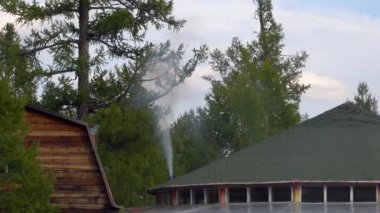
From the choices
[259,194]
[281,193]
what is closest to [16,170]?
[259,194]

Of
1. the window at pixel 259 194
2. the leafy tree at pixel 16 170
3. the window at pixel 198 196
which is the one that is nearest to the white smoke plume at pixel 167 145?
the window at pixel 198 196

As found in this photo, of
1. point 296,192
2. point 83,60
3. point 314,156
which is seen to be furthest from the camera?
point 83,60

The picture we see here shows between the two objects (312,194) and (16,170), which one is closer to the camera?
(16,170)

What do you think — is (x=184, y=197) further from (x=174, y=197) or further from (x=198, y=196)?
(x=198, y=196)

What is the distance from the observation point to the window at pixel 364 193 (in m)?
39.2

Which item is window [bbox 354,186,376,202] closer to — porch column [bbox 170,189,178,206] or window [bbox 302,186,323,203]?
window [bbox 302,186,323,203]

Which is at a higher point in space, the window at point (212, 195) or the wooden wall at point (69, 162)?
the wooden wall at point (69, 162)

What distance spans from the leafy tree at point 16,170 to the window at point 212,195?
988cm

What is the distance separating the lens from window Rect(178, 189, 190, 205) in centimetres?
4245

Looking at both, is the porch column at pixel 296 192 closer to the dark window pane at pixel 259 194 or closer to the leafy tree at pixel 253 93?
the dark window pane at pixel 259 194

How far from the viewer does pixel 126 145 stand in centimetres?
5312

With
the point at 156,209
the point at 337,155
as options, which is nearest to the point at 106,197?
the point at 156,209

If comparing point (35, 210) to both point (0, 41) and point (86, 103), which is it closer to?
point (86, 103)

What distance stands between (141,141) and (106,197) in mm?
14856
